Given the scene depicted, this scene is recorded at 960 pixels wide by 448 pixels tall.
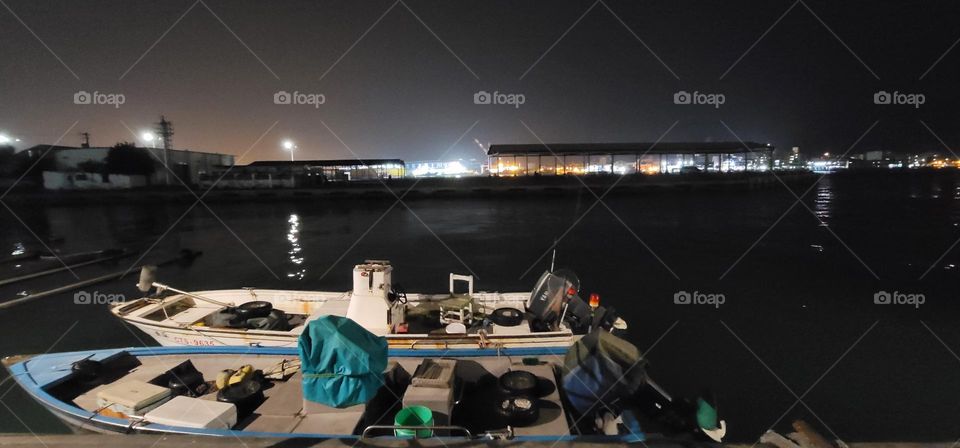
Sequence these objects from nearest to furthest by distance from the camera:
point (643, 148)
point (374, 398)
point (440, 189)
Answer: point (374, 398) → point (643, 148) → point (440, 189)

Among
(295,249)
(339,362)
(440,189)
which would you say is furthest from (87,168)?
(339,362)

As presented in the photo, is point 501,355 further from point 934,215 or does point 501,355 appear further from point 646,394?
point 934,215

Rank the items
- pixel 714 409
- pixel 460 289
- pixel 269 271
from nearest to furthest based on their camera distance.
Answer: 1. pixel 714 409
2. pixel 460 289
3. pixel 269 271

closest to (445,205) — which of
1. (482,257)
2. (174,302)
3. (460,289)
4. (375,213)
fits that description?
(375,213)

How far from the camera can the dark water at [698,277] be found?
8047 millimetres

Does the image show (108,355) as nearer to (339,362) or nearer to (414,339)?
(414,339)

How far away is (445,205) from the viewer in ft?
168

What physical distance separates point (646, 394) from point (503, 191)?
2151 inches

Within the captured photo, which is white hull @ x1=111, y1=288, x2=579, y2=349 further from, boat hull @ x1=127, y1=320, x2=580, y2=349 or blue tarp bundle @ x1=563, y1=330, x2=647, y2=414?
blue tarp bundle @ x1=563, y1=330, x2=647, y2=414

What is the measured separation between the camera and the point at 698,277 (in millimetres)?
17391

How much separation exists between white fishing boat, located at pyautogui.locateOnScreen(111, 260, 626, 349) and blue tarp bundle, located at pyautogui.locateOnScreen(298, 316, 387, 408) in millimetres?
2543

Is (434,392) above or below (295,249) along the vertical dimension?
above

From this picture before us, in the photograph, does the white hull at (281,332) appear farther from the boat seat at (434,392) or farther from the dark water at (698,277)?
the dark water at (698,277)

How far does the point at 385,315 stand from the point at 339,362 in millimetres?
3170
